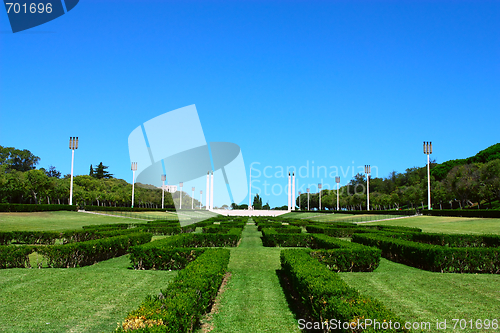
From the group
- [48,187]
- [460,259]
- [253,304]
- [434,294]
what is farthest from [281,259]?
[48,187]

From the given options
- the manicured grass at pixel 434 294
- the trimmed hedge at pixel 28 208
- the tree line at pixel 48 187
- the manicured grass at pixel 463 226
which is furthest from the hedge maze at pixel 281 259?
the tree line at pixel 48 187

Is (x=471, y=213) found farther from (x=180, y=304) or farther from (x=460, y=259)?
(x=180, y=304)

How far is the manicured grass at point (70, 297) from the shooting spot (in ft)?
21.1

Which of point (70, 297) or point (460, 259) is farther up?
point (460, 259)

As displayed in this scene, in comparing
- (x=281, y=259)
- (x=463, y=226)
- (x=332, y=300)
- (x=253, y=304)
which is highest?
(x=332, y=300)

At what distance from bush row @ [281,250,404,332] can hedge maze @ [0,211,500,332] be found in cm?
1

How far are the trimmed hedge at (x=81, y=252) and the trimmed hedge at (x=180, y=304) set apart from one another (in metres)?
5.82

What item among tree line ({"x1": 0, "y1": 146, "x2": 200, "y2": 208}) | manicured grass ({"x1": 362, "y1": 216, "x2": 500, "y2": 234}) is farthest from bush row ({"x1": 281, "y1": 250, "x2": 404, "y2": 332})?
tree line ({"x1": 0, "y1": 146, "x2": 200, "y2": 208})

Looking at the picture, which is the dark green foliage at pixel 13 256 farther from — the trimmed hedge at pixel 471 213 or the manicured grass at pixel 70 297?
the trimmed hedge at pixel 471 213

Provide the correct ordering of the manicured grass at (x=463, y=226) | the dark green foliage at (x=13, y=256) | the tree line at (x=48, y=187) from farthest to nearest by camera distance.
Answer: the tree line at (x=48, y=187) < the manicured grass at (x=463, y=226) < the dark green foliage at (x=13, y=256)

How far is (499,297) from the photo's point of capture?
8125mm

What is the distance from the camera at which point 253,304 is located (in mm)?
7785

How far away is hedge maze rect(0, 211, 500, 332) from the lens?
505cm

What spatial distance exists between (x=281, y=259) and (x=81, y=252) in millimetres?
6887
